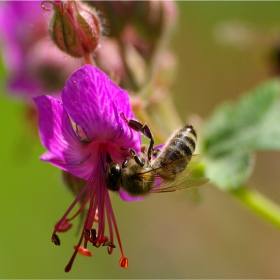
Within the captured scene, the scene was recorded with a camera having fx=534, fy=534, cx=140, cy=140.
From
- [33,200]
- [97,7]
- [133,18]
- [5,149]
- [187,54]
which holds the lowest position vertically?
[97,7]

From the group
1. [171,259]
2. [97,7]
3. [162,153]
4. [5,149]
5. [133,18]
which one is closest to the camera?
[162,153]

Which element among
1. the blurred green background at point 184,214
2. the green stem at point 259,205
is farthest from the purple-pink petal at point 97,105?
the blurred green background at point 184,214

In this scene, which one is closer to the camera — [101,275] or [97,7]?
[97,7]

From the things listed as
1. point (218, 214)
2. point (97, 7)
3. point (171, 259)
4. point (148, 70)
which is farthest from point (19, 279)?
point (97, 7)

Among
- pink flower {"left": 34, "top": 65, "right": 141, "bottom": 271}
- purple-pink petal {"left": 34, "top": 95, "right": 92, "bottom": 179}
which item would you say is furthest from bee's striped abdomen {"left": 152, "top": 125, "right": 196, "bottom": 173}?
purple-pink petal {"left": 34, "top": 95, "right": 92, "bottom": 179}

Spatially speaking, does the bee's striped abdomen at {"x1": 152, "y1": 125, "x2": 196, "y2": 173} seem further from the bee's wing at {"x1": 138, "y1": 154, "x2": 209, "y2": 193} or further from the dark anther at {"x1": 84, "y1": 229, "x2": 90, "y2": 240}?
the dark anther at {"x1": 84, "y1": 229, "x2": 90, "y2": 240}

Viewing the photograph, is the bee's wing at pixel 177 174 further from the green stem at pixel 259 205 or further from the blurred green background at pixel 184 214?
the blurred green background at pixel 184 214

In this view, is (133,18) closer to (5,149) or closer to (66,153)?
(66,153)

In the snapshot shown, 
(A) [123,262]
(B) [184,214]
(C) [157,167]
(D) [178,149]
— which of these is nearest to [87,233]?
(A) [123,262]

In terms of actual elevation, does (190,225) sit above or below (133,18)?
above
